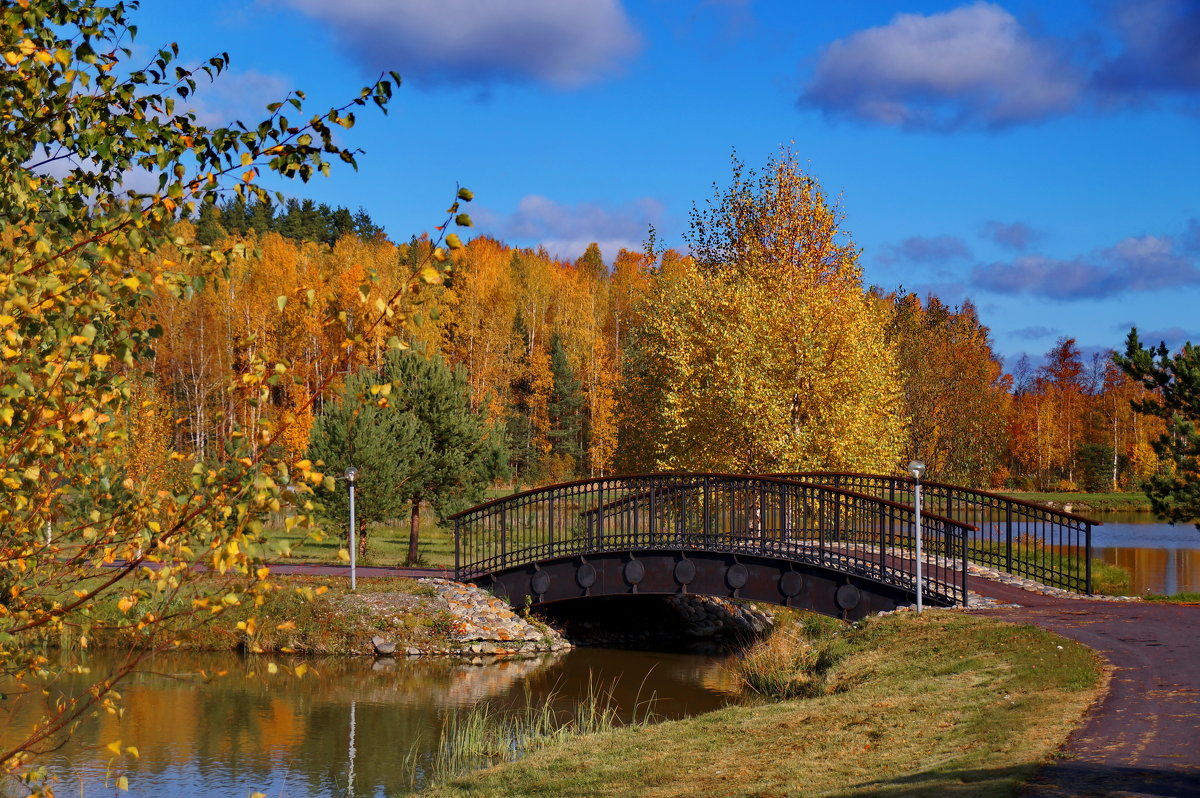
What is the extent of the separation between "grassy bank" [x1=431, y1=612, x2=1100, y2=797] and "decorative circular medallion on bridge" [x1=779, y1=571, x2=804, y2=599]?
17.6ft

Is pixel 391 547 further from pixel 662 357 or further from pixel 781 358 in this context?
pixel 781 358

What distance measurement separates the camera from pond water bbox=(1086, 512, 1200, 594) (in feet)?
99.6

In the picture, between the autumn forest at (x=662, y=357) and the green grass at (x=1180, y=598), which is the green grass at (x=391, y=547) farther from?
the green grass at (x=1180, y=598)

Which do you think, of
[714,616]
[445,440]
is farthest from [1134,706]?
[445,440]

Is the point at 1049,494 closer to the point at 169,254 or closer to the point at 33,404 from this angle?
the point at 169,254

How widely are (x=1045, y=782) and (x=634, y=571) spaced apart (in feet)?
46.8

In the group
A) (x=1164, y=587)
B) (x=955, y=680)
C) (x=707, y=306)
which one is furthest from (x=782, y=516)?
(x=1164, y=587)

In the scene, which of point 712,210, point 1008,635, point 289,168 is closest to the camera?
A: point 289,168

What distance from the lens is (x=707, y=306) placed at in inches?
1160

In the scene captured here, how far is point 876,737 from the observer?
975cm

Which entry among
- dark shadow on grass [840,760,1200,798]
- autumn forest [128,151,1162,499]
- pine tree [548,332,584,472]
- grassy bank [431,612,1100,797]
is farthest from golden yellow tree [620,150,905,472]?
pine tree [548,332,584,472]

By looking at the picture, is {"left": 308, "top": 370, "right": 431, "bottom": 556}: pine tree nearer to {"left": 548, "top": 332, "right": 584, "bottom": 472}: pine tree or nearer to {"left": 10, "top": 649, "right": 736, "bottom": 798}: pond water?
{"left": 10, "top": 649, "right": 736, "bottom": 798}: pond water

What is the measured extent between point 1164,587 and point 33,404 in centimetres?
2969

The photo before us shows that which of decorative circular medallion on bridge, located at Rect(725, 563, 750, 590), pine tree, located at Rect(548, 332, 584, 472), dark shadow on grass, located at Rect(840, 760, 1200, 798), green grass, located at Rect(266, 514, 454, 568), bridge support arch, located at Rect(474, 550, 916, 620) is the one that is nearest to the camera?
dark shadow on grass, located at Rect(840, 760, 1200, 798)
